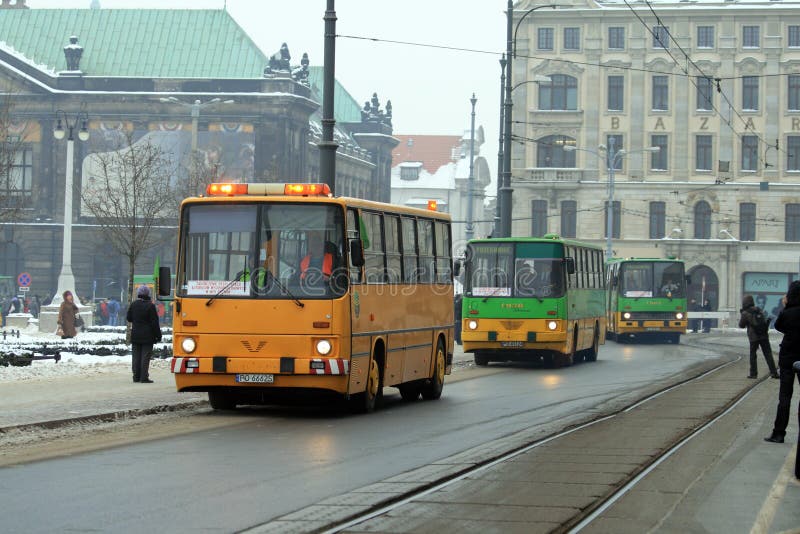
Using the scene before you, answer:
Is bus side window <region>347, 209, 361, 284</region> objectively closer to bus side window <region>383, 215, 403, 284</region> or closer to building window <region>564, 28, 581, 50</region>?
bus side window <region>383, 215, 403, 284</region>

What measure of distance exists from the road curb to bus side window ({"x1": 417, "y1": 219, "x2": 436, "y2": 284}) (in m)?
3.85

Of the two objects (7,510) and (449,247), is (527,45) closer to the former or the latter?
(449,247)

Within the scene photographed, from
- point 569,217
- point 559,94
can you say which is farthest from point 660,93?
point 569,217

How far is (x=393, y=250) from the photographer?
20469mm

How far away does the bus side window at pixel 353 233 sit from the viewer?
18.3 metres

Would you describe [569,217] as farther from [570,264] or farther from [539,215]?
[570,264]

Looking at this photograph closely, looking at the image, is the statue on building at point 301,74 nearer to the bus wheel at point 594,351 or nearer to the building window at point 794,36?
the building window at point 794,36

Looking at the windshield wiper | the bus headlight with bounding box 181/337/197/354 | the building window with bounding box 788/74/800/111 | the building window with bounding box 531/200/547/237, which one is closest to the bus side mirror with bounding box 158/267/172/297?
the bus headlight with bounding box 181/337/197/354

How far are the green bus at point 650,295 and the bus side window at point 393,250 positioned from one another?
31512mm

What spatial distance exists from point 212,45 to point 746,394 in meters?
74.0

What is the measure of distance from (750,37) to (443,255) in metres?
64.5

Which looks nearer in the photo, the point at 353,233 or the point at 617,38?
the point at 353,233

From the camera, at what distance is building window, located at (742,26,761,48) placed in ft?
275

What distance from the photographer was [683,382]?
2734 centimetres
